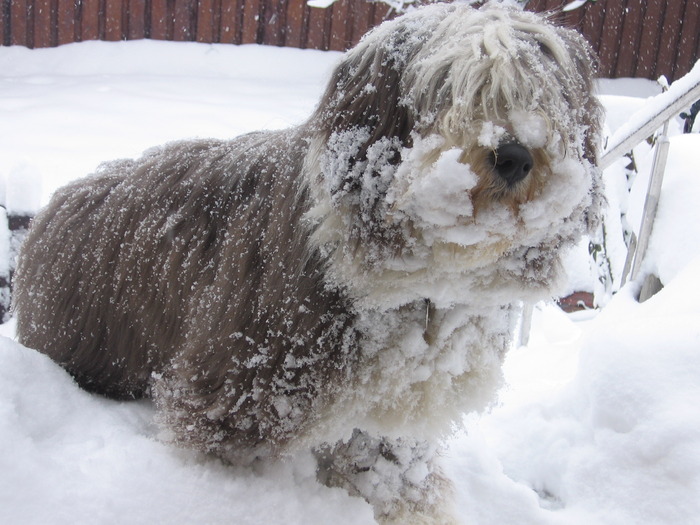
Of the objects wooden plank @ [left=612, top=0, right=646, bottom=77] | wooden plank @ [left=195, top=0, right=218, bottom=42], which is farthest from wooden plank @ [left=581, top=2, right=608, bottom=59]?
wooden plank @ [left=195, top=0, right=218, bottom=42]

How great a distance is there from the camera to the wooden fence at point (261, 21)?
30.9 ft

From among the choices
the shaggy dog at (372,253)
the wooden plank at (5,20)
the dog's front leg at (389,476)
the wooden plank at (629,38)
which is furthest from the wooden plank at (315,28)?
the dog's front leg at (389,476)

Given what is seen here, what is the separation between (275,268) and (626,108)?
462 cm

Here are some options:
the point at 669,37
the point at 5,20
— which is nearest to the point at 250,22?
the point at 5,20

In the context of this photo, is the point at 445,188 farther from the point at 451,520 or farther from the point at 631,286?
the point at 631,286

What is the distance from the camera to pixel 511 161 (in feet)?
4.41

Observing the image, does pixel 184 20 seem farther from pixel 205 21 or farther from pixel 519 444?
pixel 519 444

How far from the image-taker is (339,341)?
5.39ft

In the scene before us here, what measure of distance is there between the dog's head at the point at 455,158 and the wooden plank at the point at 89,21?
9164 millimetres

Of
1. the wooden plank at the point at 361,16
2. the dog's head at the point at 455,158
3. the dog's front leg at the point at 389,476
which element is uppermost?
the wooden plank at the point at 361,16

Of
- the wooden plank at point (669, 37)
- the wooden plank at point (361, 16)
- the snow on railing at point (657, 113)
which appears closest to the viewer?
the snow on railing at point (657, 113)

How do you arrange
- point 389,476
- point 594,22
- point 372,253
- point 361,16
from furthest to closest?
point 594,22, point 361,16, point 389,476, point 372,253

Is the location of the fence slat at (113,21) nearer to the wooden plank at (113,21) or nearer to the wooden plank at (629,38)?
the wooden plank at (113,21)

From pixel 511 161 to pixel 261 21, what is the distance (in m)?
9.06
